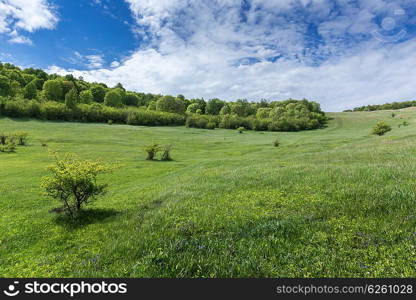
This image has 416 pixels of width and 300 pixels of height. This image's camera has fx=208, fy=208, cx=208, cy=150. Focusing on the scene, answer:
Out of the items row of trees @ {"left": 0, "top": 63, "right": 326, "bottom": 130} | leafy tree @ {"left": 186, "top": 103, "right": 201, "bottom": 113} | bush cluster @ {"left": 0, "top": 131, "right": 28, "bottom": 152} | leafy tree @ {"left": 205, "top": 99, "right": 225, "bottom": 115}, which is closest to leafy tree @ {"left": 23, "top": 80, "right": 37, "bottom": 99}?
row of trees @ {"left": 0, "top": 63, "right": 326, "bottom": 130}

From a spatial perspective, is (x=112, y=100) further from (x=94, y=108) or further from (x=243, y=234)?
(x=243, y=234)

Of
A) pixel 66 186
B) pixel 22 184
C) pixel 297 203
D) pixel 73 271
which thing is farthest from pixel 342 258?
pixel 22 184

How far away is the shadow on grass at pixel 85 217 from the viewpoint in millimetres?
10195

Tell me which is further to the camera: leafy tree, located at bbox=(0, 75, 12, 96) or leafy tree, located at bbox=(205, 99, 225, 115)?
leafy tree, located at bbox=(205, 99, 225, 115)

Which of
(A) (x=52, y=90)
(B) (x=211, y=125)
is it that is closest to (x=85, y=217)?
(B) (x=211, y=125)

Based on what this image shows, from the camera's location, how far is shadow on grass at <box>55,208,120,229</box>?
1020 centimetres

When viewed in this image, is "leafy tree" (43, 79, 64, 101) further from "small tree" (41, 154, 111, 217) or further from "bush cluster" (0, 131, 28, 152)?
"small tree" (41, 154, 111, 217)

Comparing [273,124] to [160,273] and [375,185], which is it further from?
[160,273]

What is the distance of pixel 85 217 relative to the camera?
35.6 ft

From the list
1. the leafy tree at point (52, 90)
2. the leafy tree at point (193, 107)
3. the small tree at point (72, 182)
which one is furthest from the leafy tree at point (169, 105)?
the small tree at point (72, 182)

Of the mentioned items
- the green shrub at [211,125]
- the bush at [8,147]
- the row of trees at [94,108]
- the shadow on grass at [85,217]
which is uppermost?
the row of trees at [94,108]

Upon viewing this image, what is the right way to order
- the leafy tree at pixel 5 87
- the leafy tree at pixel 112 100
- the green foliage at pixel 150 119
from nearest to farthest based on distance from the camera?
the green foliage at pixel 150 119, the leafy tree at pixel 5 87, the leafy tree at pixel 112 100

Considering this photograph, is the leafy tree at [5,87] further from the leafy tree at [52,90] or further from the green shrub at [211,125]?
the green shrub at [211,125]

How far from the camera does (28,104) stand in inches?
3649
